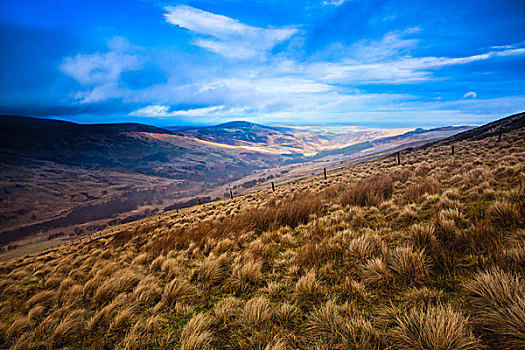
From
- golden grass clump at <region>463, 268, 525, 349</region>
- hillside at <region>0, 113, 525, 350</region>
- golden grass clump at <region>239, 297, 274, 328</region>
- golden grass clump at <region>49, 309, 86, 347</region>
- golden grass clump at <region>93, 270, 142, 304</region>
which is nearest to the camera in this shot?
golden grass clump at <region>463, 268, 525, 349</region>

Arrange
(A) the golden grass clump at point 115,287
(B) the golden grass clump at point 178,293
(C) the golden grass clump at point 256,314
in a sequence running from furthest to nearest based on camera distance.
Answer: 1. (A) the golden grass clump at point 115,287
2. (B) the golden grass clump at point 178,293
3. (C) the golden grass clump at point 256,314

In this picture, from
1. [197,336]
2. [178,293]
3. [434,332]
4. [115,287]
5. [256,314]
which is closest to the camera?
[434,332]

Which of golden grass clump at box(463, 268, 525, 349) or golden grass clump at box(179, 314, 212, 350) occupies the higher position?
golden grass clump at box(463, 268, 525, 349)

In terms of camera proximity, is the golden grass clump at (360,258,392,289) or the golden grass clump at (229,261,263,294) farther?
the golden grass clump at (229,261,263,294)

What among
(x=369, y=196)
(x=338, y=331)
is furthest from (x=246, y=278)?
(x=369, y=196)

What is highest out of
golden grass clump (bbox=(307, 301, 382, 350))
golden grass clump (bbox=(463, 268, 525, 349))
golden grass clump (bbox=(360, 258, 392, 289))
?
golden grass clump (bbox=(463, 268, 525, 349))

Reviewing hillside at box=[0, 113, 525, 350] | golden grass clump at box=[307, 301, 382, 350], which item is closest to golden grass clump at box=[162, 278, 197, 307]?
hillside at box=[0, 113, 525, 350]

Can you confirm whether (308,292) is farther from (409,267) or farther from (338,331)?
(409,267)

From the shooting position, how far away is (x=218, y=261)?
4594 millimetres

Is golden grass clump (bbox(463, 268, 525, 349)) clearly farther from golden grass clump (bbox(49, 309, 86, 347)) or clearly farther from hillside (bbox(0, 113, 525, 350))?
golden grass clump (bbox(49, 309, 86, 347))

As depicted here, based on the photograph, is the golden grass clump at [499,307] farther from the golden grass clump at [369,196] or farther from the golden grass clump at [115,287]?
the golden grass clump at [115,287]

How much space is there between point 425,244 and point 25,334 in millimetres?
6861

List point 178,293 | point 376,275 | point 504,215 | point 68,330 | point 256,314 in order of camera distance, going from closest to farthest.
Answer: point 256,314, point 376,275, point 68,330, point 178,293, point 504,215

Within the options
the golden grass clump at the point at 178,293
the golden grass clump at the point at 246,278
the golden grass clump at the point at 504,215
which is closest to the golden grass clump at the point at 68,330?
the golden grass clump at the point at 178,293
